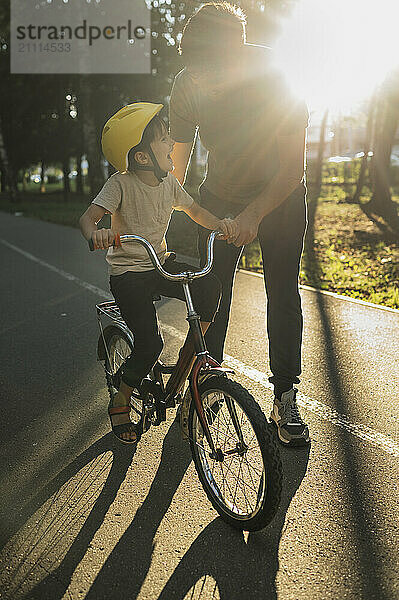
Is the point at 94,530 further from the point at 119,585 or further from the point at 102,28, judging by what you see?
the point at 102,28

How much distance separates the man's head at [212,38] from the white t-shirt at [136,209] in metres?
0.57

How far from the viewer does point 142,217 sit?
3.38 meters

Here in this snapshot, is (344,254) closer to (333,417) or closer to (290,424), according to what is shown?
(333,417)

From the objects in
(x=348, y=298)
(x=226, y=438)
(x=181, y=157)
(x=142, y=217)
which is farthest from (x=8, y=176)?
(x=226, y=438)

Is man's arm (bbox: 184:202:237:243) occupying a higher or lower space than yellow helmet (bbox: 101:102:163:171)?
lower

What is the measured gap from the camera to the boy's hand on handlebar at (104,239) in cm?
290

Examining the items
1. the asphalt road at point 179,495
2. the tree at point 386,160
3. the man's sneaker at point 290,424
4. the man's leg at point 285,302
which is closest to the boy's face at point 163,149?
the man's leg at point 285,302

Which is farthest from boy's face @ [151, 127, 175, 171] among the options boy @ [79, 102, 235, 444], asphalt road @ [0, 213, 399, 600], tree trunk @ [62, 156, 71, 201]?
tree trunk @ [62, 156, 71, 201]

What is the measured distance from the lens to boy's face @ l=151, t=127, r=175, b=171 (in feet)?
10.8

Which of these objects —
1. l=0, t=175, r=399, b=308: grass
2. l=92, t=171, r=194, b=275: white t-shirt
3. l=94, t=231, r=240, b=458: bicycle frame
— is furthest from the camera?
l=0, t=175, r=399, b=308: grass

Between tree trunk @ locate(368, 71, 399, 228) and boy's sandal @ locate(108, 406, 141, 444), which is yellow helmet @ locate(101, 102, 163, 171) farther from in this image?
tree trunk @ locate(368, 71, 399, 228)

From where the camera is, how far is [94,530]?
10.2 ft

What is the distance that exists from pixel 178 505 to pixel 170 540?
303 mm

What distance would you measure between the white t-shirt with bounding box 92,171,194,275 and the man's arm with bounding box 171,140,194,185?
0.46 meters
